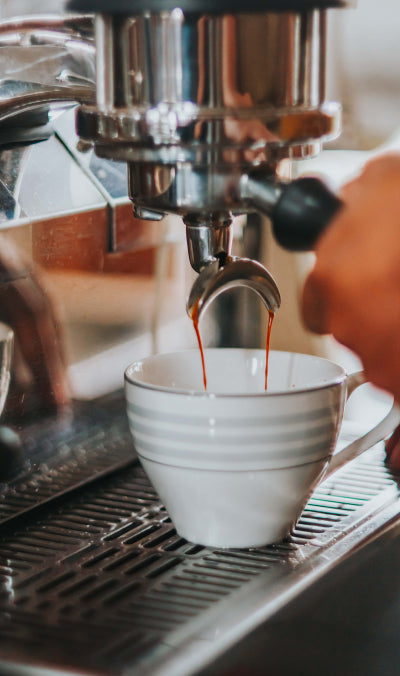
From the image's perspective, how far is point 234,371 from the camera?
562 mm

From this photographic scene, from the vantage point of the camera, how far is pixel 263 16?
15.1 inches

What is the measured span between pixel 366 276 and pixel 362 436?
0.50ft

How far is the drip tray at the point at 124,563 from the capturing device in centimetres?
38

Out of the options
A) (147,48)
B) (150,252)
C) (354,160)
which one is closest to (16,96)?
(147,48)

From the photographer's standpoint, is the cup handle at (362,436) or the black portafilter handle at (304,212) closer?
the black portafilter handle at (304,212)

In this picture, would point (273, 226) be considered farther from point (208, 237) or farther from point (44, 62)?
point (44, 62)

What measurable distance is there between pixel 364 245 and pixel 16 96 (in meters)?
0.18

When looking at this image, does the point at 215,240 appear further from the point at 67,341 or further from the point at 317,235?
the point at 67,341

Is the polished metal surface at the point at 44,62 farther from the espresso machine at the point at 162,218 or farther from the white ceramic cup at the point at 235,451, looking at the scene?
the white ceramic cup at the point at 235,451

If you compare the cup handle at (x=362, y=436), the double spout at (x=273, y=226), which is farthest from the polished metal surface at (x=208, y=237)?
the cup handle at (x=362, y=436)

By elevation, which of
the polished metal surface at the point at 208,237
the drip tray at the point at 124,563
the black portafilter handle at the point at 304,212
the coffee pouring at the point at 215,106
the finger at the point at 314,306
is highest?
the coffee pouring at the point at 215,106

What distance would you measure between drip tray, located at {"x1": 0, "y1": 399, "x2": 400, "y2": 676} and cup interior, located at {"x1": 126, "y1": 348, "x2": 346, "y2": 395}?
7 centimetres

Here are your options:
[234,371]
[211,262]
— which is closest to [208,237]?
[211,262]

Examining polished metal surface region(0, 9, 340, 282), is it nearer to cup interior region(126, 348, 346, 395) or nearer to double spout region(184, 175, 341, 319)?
double spout region(184, 175, 341, 319)
